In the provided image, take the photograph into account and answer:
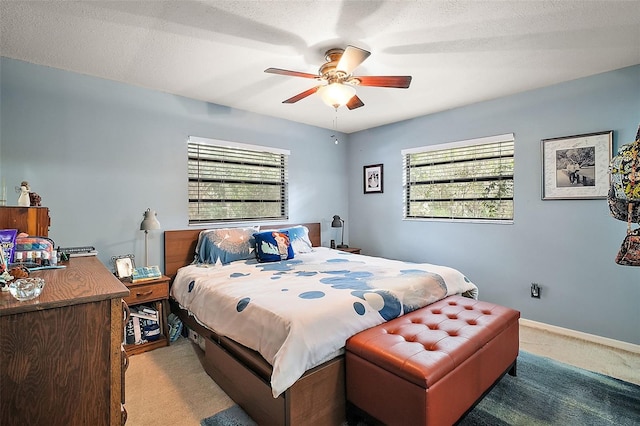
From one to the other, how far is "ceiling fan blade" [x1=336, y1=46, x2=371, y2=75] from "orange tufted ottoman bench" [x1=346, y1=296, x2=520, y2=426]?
66.6 inches

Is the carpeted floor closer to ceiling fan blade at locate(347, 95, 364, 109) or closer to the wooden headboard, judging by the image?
the wooden headboard

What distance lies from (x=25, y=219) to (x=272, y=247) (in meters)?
1.94

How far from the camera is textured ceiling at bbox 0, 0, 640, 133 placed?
6.20 feet

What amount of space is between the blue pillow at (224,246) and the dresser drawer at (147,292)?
1.59 feet

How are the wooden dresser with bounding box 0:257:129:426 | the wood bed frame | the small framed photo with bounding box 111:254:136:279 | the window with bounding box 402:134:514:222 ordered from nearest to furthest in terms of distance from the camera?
1. the wooden dresser with bounding box 0:257:129:426
2. the wood bed frame
3. the small framed photo with bounding box 111:254:136:279
4. the window with bounding box 402:134:514:222

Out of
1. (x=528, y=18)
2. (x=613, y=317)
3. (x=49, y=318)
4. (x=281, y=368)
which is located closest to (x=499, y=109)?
(x=528, y=18)

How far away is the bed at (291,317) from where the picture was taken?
1.64 metres

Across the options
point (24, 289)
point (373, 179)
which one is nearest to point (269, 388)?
point (24, 289)

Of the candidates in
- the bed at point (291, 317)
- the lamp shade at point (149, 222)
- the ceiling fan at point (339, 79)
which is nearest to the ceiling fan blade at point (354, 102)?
the ceiling fan at point (339, 79)

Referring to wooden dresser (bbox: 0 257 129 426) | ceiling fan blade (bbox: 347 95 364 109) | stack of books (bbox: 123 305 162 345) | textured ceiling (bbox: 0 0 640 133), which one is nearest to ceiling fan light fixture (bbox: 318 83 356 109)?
ceiling fan blade (bbox: 347 95 364 109)

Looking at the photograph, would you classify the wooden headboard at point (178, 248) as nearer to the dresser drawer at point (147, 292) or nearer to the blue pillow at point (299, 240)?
the dresser drawer at point (147, 292)

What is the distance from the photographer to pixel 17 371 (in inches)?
40.3

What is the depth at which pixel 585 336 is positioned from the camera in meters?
2.95

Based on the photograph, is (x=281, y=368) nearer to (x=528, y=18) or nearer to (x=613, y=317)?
(x=528, y=18)
